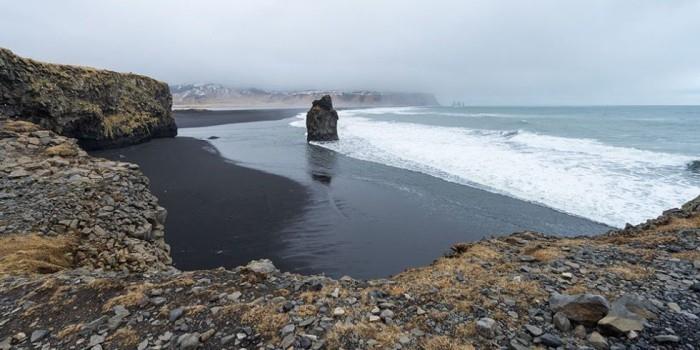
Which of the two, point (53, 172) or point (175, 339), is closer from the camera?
point (175, 339)

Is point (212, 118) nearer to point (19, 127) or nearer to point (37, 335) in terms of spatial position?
point (19, 127)

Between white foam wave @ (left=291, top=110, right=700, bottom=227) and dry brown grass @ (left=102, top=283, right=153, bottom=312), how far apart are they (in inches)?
645

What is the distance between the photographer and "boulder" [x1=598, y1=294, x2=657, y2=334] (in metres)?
4.12

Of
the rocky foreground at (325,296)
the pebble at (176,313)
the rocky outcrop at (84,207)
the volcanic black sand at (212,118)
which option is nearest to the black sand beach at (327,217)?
the rocky outcrop at (84,207)

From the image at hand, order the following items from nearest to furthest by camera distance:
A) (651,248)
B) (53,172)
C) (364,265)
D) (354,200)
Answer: (651,248)
(53,172)
(364,265)
(354,200)

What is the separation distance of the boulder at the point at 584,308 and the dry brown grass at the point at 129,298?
622 cm

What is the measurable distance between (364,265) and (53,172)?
933 cm

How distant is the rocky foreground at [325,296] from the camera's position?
4242mm

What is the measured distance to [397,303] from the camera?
5211 millimetres

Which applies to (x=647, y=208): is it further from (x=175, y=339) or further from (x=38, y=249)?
(x=38, y=249)

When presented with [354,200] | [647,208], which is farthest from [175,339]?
[647,208]

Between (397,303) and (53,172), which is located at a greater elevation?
(53,172)

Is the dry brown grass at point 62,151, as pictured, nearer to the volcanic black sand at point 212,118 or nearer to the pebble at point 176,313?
the pebble at point 176,313

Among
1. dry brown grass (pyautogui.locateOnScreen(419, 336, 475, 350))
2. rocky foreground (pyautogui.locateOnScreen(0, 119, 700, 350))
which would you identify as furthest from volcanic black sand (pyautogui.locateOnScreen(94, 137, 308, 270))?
dry brown grass (pyautogui.locateOnScreen(419, 336, 475, 350))
